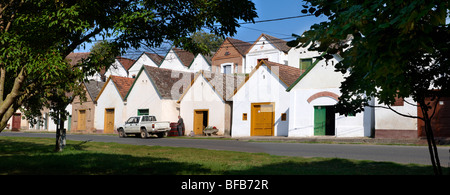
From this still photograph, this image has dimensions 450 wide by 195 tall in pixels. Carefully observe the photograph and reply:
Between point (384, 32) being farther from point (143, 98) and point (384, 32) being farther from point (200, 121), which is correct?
point (143, 98)

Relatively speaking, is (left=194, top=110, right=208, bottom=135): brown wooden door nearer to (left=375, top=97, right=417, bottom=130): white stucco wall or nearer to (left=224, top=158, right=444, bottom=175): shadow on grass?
(left=375, top=97, right=417, bottom=130): white stucco wall

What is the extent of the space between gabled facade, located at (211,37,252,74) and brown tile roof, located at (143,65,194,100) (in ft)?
20.7

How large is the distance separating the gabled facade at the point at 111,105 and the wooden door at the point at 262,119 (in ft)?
51.7

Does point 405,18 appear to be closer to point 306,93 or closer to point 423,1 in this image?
point 423,1

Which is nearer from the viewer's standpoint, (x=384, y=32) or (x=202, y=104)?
(x=384, y=32)

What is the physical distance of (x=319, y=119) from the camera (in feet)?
87.9

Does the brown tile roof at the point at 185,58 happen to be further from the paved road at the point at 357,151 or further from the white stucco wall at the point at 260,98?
the paved road at the point at 357,151

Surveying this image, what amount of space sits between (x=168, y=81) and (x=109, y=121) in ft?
26.1

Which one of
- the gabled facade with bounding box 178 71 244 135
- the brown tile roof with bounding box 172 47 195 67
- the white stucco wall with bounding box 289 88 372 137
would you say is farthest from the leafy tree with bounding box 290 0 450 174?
the brown tile roof with bounding box 172 47 195 67

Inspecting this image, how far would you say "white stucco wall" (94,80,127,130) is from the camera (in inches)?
1605

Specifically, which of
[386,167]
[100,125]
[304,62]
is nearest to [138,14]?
[386,167]

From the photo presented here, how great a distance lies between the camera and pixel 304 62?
34781mm

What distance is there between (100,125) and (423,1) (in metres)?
42.2

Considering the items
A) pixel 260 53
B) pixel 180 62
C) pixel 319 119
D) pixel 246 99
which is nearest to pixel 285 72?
pixel 246 99
